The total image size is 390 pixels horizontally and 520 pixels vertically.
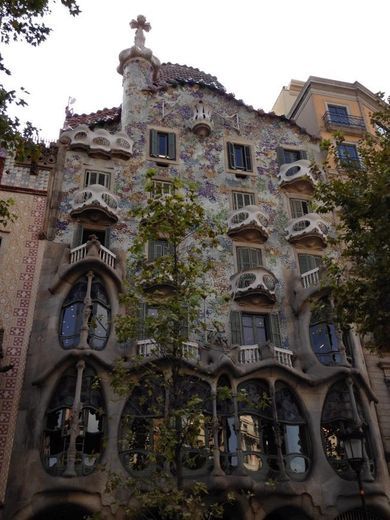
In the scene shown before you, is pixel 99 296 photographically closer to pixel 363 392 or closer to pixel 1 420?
pixel 1 420

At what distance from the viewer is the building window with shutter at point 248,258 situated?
2045cm

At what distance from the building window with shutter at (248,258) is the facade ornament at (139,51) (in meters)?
10.9

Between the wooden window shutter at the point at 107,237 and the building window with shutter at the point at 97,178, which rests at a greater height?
the building window with shutter at the point at 97,178

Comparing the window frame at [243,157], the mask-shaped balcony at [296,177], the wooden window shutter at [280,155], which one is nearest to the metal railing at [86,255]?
the window frame at [243,157]

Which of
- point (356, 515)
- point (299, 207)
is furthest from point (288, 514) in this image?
point (299, 207)

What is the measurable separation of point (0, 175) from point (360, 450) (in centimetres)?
1559

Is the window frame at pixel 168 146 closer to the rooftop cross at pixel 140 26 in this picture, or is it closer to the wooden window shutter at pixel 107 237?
the wooden window shutter at pixel 107 237

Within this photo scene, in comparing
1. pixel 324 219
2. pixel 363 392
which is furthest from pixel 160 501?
pixel 324 219

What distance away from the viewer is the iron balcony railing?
1021 inches

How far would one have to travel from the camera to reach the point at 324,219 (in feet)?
75.0

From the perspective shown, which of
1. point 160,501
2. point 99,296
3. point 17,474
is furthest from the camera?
point 99,296

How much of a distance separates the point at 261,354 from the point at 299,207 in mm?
7842

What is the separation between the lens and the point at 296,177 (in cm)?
2303

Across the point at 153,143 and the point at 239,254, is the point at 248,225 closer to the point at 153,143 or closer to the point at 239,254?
the point at 239,254
